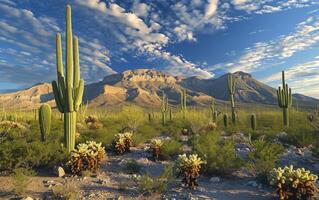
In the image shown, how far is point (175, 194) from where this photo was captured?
803 centimetres

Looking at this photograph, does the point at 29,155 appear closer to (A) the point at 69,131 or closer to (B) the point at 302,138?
(A) the point at 69,131

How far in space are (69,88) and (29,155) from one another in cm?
251

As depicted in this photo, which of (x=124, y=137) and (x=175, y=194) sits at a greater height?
(x=124, y=137)

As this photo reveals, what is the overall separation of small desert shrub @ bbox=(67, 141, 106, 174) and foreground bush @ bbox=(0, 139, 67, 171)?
75cm

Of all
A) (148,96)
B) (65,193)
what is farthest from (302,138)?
(148,96)

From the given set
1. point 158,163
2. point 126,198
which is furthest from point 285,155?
point 126,198

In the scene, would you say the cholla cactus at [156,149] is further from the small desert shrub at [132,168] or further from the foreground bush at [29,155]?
the foreground bush at [29,155]

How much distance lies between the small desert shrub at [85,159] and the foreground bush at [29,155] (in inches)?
29.6

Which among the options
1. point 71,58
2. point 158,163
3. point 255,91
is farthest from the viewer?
point 255,91

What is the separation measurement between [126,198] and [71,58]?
5626 mm

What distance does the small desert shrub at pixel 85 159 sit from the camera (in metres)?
9.29

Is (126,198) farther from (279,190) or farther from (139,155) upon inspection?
(139,155)

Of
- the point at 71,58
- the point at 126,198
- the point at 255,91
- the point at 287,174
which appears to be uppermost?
the point at 255,91

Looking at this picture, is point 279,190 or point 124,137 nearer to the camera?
point 279,190
